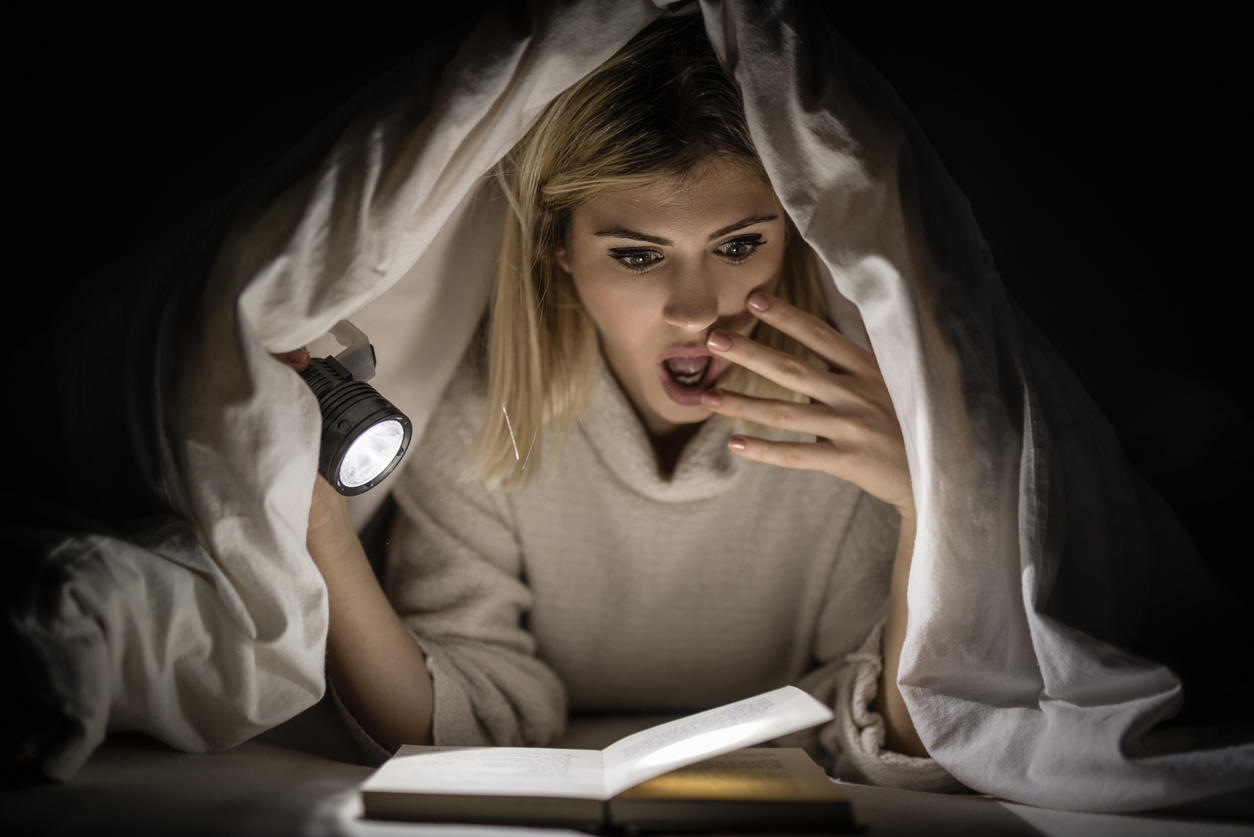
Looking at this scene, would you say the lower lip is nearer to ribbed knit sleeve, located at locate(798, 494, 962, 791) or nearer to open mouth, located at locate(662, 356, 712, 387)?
open mouth, located at locate(662, 356, 712, 387)

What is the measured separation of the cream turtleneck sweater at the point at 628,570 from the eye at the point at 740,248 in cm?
24

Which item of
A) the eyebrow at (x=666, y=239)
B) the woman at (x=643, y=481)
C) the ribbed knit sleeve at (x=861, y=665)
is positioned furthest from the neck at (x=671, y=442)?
the eyebrow at (x=666, y=239)

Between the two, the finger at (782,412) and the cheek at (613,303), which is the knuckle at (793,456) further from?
the cheek at (613,303)

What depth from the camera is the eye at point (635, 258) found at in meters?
0.96

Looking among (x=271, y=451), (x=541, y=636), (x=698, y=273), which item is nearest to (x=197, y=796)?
(x=271, y=451)

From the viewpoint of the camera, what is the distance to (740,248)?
979mm

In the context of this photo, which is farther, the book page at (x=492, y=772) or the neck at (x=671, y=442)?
the neck at (x=671, y=442)

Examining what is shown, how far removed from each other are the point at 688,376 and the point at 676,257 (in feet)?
0.56

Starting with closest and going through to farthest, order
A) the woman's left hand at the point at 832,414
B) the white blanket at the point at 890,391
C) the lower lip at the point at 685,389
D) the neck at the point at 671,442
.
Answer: the white blanket at the point at 890,391, the woman's left hand at the point at 832,414, the lower lip at the point at 685,389, the neck at the point at 671,442

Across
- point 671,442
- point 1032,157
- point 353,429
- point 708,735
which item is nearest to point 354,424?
point 353,429

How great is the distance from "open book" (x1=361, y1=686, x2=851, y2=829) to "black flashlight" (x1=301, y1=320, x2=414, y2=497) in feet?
0.83

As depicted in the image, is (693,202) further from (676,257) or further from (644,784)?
(644,784)

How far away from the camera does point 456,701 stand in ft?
3.35

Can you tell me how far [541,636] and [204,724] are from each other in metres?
0.44
